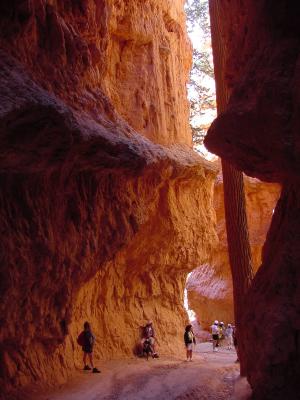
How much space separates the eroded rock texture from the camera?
2258cm

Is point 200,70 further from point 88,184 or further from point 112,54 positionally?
point 88,184

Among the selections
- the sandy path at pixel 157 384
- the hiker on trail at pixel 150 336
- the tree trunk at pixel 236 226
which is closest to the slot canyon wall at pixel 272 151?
the sandy path at pixel 157 384

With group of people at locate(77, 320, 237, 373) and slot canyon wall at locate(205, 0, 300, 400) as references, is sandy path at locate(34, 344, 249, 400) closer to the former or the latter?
group of people at locate(77, 320, 237, 373)

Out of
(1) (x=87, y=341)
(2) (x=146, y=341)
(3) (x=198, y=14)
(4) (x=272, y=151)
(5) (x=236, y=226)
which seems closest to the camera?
(4) (x=272, y=151)

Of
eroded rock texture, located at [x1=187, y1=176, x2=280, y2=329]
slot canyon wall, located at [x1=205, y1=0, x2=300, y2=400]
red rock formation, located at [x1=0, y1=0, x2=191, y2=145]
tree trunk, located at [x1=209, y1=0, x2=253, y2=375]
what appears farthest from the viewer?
eroded rock texture, located at [x1=187, y1=176, x2=280, y2=329]

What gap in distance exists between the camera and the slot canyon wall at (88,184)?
21.9 feet

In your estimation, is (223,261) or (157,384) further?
(223,261)

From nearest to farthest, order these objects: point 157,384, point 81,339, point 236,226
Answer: point 157,384, point 236,226, point 81,339

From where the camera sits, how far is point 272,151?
212 inches

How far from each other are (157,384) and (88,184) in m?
4.15

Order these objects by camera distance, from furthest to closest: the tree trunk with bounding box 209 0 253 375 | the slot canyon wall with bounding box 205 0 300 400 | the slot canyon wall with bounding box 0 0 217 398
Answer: the tree trunk with bounding box 209 0 253 375, the slot canyon wall with bounding box 0 0 217 398, the slot canyon wall with bounding box 205 0 300 400

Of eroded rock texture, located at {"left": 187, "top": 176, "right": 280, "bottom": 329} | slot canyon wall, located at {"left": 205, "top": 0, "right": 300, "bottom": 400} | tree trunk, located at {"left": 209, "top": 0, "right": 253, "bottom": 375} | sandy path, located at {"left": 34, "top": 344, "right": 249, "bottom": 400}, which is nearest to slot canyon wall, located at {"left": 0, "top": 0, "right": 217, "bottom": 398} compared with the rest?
sandy path, located at {"left": 34, "top": 344, "right": 249, "bottom": 400}

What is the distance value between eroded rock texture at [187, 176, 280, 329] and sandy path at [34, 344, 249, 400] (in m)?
12.6

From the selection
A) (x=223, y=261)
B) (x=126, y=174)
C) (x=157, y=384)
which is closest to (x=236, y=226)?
(x=126, y=174)
